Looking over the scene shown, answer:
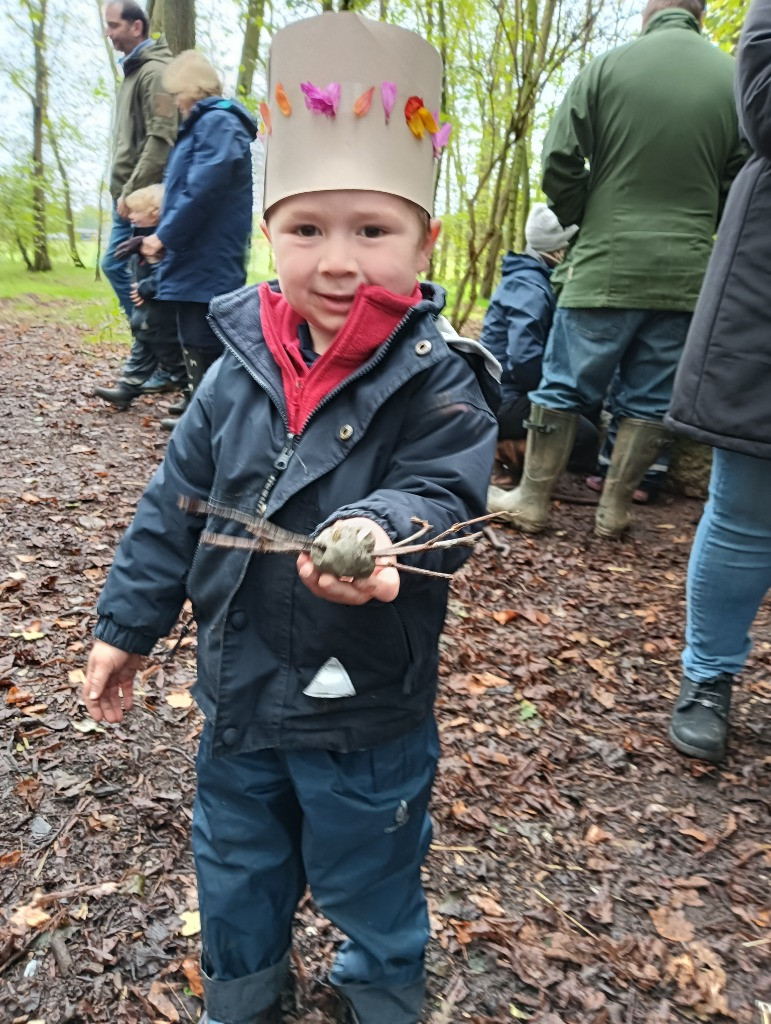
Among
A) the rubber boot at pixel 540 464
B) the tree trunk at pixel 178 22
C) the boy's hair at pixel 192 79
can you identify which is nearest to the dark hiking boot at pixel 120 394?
the boy's hair at pixel 192 79

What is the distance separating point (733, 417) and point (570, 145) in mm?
2218

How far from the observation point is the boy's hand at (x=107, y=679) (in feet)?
5.07

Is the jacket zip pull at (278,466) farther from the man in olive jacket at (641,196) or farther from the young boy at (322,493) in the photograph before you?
the man in olive jacket at (641,196)

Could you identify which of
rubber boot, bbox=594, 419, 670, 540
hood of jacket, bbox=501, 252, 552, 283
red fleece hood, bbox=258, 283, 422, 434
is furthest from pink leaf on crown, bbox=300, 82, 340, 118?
hood of jacket, bbox=501, 252, 552, 283

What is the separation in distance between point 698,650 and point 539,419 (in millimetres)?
1939

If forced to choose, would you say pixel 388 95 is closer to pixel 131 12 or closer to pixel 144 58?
pixel 144 58

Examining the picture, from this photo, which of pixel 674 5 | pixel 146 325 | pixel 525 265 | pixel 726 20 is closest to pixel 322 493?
pixel 674 5

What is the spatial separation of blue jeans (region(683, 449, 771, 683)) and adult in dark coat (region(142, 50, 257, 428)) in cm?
329

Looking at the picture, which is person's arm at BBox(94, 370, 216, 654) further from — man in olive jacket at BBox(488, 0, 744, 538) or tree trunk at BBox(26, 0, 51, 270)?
tree trunk at BBox(26, 0, 51, 270)

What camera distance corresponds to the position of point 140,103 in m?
5.41

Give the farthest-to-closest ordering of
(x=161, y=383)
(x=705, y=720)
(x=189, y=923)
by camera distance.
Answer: (x=161, y=383), (x=705, y=720), (x=189, y=923)

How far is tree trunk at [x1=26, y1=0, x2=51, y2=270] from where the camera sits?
15.7 m

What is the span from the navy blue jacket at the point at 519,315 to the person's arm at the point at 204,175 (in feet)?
6.19

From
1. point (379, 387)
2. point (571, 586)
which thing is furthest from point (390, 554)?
point (571, 586)
